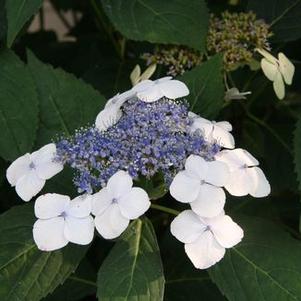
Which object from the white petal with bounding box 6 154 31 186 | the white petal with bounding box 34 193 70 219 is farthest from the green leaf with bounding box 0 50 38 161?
the white petal with bounding box 34 193 70 219

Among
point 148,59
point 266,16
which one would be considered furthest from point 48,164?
point 266,16

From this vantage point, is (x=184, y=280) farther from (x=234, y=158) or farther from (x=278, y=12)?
(x=278, y=12)

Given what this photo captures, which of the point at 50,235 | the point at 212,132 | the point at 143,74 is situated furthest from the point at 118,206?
the point at 143,74

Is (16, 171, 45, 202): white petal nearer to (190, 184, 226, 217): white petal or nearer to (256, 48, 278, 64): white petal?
(190, 184, 226, 217): white petal

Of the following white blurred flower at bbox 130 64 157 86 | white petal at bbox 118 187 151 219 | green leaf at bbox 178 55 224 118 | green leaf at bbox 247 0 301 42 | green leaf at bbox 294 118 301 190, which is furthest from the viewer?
green leaf at bbox 247 0 301 42

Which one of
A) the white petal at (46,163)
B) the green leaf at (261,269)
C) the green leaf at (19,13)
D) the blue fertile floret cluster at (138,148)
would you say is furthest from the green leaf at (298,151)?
the green leaf at (19,13)
